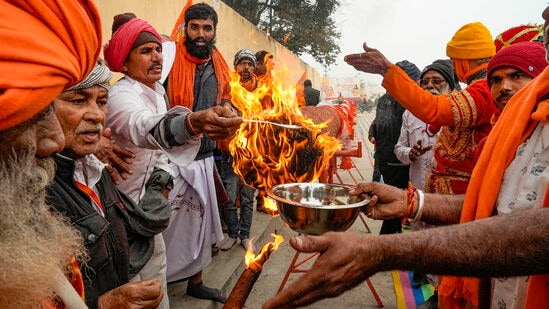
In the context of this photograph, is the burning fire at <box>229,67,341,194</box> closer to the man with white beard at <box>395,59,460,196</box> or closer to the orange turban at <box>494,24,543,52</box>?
the man with white beard at <box>395,59,460,196</box>

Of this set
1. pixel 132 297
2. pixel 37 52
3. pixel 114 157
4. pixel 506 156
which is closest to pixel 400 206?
pixel 506 156

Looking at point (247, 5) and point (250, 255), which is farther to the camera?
point (247, 5)

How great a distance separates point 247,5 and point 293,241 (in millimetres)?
22083

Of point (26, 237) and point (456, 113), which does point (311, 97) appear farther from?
point (26, 237)

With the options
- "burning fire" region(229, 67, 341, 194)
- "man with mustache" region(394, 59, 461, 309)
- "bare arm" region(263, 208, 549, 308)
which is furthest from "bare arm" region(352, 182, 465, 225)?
"man with mustache" region(394, 59, 461, 309)

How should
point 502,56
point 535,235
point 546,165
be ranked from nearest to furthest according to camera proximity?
1. point 535,235
2. point 546,165
3. point 502,56

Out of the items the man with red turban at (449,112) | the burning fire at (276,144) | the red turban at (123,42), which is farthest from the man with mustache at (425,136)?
the red turban at (123,42)

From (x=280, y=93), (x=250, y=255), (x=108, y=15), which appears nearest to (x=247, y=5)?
(x=108, y=15)

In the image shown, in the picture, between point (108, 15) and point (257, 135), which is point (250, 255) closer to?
point (257, 135)

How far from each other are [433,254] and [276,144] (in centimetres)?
209

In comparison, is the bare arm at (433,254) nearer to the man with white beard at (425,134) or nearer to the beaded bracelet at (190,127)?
the beaded bracelet at (190,127)

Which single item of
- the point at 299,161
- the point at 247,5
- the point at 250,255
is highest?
the point at 247,5

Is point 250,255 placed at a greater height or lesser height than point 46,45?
lesser

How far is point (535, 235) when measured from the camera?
1.28 meters
